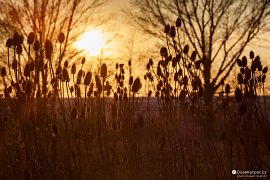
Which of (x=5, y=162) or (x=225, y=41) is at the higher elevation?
(x=225, y=41)

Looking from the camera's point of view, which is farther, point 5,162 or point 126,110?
point 5,162

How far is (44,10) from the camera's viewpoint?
14.4 meters

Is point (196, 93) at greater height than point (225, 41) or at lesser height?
lesser

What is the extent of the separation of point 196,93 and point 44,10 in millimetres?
11979

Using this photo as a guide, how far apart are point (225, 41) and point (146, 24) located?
337 cm

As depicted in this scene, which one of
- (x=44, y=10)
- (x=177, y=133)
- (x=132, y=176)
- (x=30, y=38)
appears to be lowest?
(x=132, y=176)

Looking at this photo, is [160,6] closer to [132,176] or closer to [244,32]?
[244,32]

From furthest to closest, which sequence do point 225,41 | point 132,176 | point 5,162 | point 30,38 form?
point 225,41 → point 5,162 → point 132,176 → point 30,38

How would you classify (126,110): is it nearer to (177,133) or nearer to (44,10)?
(177,133)

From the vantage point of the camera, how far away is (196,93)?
11.1ft


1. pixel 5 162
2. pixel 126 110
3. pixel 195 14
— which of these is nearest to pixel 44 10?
pixel 195 14

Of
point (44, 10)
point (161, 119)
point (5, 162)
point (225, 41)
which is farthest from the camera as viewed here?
point (225, 41)

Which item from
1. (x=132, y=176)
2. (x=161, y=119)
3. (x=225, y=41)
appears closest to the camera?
(x=132, y=176)

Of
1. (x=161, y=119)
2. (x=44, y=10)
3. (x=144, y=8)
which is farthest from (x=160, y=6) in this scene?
(x=161, y=119)
